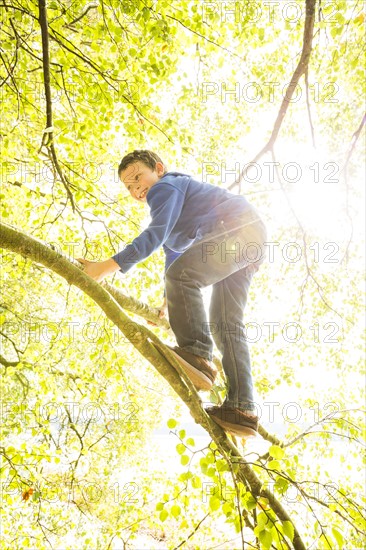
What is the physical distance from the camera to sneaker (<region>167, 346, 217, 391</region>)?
197 cm

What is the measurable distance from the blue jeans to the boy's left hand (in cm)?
39

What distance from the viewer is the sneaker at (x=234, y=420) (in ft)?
6.05

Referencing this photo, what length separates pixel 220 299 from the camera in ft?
7.73

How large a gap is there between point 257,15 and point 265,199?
2.95 meters

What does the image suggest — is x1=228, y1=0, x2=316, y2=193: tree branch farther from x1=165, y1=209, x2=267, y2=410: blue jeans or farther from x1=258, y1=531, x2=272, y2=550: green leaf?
x1=258, y1=531, x2=272, y2=550: green leaf

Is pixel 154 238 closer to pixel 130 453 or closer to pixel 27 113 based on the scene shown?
pixel 27 113

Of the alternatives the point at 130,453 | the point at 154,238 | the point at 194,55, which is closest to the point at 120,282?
the point at 154,238

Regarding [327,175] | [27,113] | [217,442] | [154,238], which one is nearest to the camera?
[217,442]

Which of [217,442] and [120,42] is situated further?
[120,42]

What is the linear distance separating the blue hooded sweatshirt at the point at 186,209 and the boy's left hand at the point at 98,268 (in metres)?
0.26

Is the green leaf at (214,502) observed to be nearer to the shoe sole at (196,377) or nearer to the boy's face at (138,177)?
the shoe sole at (196,377)

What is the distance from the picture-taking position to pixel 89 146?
4242 millimetres

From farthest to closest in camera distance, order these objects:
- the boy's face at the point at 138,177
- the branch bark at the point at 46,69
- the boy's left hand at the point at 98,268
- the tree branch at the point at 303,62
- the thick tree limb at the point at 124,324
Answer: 1. the tree branch at the point at 303,62
2. the boy's face at the point at 138,177
3. the branch bark at the point at 46,69
4. the boy's left hand at the point at 98,268
5. the thick tree limb at the point at 124,324

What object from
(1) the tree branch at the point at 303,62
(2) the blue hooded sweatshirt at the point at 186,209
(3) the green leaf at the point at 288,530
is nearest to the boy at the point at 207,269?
(2) the blue hooded sweatshirt at the point at 186,209
